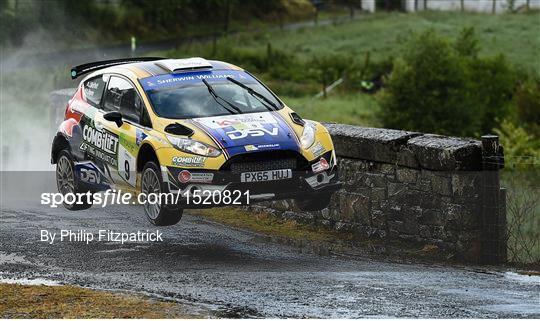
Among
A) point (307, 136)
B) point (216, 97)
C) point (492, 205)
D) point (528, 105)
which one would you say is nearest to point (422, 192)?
point (492, 205)

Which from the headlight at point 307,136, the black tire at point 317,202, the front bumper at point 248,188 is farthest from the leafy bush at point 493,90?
the front bumper at point 248,188

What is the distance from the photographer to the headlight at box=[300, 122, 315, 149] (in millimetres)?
12037

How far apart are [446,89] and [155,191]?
175 ft

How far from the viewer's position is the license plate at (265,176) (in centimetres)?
1174

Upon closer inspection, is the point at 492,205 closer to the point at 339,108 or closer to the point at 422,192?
the point at 422,192

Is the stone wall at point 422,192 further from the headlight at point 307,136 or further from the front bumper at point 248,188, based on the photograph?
the front bumper at point 248,188

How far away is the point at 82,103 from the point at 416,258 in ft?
14.4

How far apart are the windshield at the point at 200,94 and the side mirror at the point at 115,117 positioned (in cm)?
39

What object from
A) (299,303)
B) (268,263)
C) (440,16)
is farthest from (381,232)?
(440,16)

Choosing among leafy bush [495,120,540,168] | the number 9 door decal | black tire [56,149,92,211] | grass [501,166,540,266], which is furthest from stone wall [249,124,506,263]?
leafy bush [495,120,540,168]

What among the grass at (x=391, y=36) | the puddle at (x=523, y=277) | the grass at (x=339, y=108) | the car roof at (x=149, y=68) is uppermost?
the grass at (x=391, y=36)

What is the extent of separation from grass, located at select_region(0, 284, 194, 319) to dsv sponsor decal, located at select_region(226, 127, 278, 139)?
5.87 feet

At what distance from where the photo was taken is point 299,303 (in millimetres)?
11438

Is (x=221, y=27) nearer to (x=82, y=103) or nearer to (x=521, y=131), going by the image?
(x=521, y=131)
